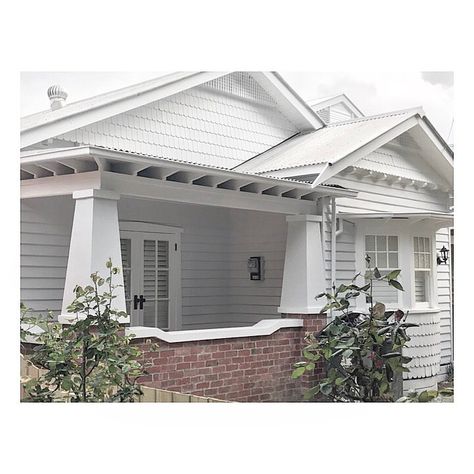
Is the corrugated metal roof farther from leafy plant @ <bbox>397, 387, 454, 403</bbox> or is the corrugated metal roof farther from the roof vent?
leafy plant @ <bbox>397, 387, 454, 403</bbox>

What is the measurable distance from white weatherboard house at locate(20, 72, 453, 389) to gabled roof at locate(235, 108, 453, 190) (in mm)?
26

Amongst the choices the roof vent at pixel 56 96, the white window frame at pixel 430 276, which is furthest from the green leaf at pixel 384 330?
the roof vent at pixel 56 96

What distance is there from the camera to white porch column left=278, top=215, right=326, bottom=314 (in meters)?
8.48

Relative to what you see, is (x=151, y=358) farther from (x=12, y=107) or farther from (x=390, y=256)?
(x=390, y=256)

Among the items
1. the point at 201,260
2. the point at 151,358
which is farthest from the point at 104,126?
the point at 151,358

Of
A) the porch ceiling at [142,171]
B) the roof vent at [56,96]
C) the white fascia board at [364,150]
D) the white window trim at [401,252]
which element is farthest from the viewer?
the white window trim at [401,252]

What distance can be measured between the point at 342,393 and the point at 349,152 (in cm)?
301

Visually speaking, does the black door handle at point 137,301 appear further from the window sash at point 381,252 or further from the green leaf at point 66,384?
the window sash at point 381,252

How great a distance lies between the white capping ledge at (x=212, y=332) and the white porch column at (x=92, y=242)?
34 centimetres

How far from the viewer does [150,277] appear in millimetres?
8844

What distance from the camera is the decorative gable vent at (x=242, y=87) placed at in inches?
385

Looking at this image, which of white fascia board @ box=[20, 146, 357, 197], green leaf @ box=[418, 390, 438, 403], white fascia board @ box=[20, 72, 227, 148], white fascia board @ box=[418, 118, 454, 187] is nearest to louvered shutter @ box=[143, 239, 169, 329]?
white fascia board @ box=[20, 72, 227, 148]

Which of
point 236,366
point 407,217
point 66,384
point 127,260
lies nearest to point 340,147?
point 407,217
